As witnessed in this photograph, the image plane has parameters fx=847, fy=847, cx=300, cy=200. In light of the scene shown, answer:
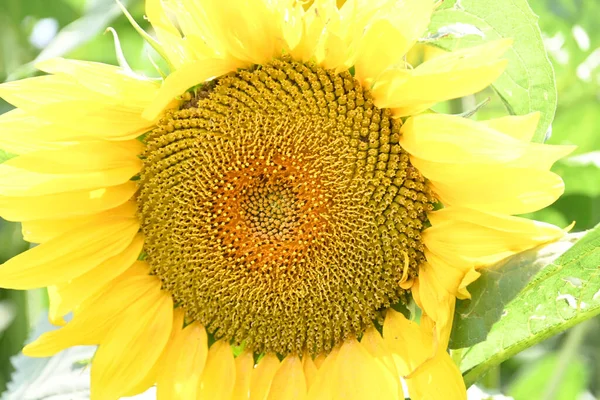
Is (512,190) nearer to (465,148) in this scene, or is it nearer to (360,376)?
(465,148)

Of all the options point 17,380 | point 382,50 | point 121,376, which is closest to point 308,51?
point 382,50

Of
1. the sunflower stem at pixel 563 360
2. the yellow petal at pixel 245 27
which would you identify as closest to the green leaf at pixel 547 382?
the sunflower stem at pixel 563 360

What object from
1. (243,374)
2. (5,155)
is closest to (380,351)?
(243,374)

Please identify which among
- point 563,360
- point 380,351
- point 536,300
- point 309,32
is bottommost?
point 563,360

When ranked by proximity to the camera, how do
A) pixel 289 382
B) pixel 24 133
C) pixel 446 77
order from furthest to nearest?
pixel 289 382 → pixel 24 133 → pixel 446 77

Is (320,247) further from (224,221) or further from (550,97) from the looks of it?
(550,97)
